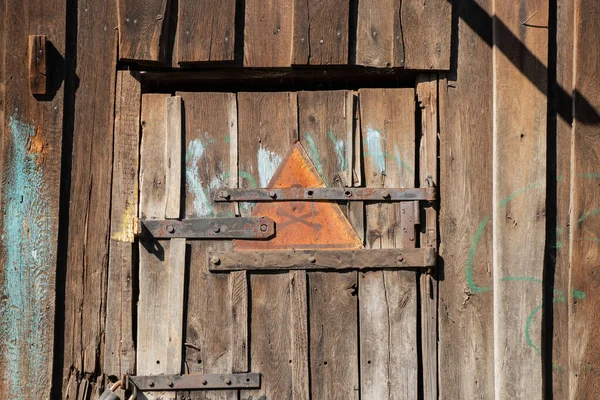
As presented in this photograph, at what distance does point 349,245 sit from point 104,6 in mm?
1742

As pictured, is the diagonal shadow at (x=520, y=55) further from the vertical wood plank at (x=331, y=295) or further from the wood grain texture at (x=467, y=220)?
the vertical wood plank at (x=331, y=295)

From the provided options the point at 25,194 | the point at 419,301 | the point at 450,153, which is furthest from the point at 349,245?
the point at 25,194

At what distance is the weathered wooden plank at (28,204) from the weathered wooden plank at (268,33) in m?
0.95

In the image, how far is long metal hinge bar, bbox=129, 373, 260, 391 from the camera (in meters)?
3.55

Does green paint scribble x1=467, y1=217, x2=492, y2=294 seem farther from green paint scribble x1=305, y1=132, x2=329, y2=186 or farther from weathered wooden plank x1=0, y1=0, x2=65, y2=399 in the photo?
weathered wooden plank x1=0, y1=0, x2=65, y2=399

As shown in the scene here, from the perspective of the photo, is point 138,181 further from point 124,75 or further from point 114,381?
point 114,381

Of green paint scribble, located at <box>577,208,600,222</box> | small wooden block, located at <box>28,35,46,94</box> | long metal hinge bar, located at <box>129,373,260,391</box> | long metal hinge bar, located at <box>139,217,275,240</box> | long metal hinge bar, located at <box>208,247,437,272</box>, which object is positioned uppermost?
small wooden block, located at <box>28,35,46,94</box>

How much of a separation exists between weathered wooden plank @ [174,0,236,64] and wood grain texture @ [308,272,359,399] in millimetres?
1228

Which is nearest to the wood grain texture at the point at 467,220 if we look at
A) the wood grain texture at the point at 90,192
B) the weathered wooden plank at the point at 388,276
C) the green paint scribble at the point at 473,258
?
the green paint scribble at the point at 473,258

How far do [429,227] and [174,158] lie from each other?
1331 millimetres

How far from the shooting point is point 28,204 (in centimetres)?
357

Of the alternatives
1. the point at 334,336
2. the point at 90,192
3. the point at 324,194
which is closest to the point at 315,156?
the point at 324,194

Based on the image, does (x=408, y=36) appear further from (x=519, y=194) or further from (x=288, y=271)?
(x=288, y=271)

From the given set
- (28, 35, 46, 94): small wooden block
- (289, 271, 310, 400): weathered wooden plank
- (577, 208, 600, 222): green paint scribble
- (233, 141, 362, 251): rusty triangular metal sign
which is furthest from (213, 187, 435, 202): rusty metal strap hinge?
(28, 35, 46, 94): small wooden block
